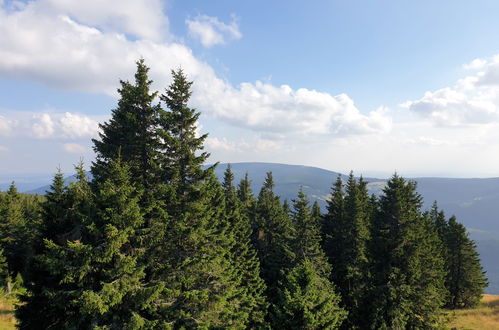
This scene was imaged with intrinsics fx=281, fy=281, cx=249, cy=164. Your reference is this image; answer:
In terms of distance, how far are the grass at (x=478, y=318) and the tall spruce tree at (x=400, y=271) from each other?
40.0ft

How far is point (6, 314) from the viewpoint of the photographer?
29.9m

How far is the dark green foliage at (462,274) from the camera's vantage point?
44.5 meters

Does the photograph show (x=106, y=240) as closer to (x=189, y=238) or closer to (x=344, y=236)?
(x=189, y=238)

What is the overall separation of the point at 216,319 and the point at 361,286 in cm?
1478

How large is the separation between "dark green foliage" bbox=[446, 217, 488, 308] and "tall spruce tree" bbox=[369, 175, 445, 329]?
25974 millimetres

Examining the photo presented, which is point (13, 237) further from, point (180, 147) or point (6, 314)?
point (180, 147)

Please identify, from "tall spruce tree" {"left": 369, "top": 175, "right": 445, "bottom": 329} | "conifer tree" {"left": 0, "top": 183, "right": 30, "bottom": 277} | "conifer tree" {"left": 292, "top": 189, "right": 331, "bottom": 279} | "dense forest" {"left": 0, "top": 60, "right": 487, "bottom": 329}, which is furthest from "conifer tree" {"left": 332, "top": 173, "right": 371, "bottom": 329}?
"conifer tree" {"left": 0, "top": 183, "right": 30, "bottom": 277}

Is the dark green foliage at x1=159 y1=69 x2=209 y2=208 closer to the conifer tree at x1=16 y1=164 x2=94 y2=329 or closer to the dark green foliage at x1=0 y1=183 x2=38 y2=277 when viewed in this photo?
the conifer tree at x1=16 y1=164 x2=94 y2=329

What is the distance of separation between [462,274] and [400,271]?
3136 cm

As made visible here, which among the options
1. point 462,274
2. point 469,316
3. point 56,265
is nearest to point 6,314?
point 56,265

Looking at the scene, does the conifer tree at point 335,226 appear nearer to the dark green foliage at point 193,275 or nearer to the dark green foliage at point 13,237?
the dark green foliage at point 193,275

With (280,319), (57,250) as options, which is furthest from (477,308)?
(57,250)

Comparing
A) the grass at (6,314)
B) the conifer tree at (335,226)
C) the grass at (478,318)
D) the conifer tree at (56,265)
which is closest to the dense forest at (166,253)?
the conifer tree at (56,265)

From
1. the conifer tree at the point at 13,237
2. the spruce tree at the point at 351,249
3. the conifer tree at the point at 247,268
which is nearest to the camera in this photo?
the conifer tree at the point at 247,268
